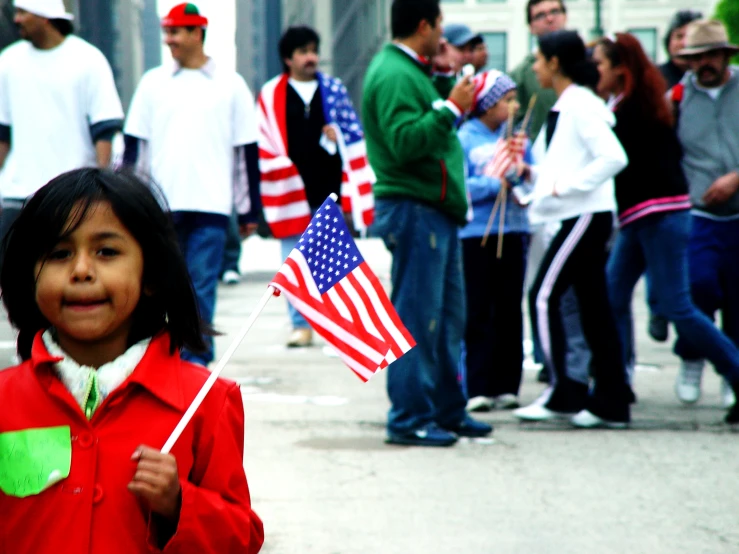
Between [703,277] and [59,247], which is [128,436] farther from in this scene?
[703,277]

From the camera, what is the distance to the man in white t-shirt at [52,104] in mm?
6871

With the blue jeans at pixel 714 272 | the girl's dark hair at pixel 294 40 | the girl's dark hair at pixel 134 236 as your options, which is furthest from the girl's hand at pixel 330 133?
the girl's dark hair at pixel 134 236

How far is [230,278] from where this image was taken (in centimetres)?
1574

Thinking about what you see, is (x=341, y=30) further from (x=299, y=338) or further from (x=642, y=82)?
(x=642, y=82)

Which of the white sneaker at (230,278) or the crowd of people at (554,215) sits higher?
the crowd of people at (554,215)

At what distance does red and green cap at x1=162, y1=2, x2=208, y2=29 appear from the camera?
23.7 feet

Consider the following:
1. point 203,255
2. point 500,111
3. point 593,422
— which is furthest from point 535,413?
point 203,255

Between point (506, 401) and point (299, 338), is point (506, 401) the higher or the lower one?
the higher one

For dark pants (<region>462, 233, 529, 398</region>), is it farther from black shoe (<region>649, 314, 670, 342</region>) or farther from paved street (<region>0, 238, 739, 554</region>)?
black shoe (<region>649, 314, 670, 342</region>)

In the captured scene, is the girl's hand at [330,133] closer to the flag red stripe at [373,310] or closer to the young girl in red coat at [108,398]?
the flag red stripe at [373,310]

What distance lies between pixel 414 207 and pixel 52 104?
2047mm

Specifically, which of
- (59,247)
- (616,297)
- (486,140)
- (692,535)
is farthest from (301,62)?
(59,247)

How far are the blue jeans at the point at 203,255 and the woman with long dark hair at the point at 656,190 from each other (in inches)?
84.9

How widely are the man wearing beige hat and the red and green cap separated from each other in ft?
8.54
